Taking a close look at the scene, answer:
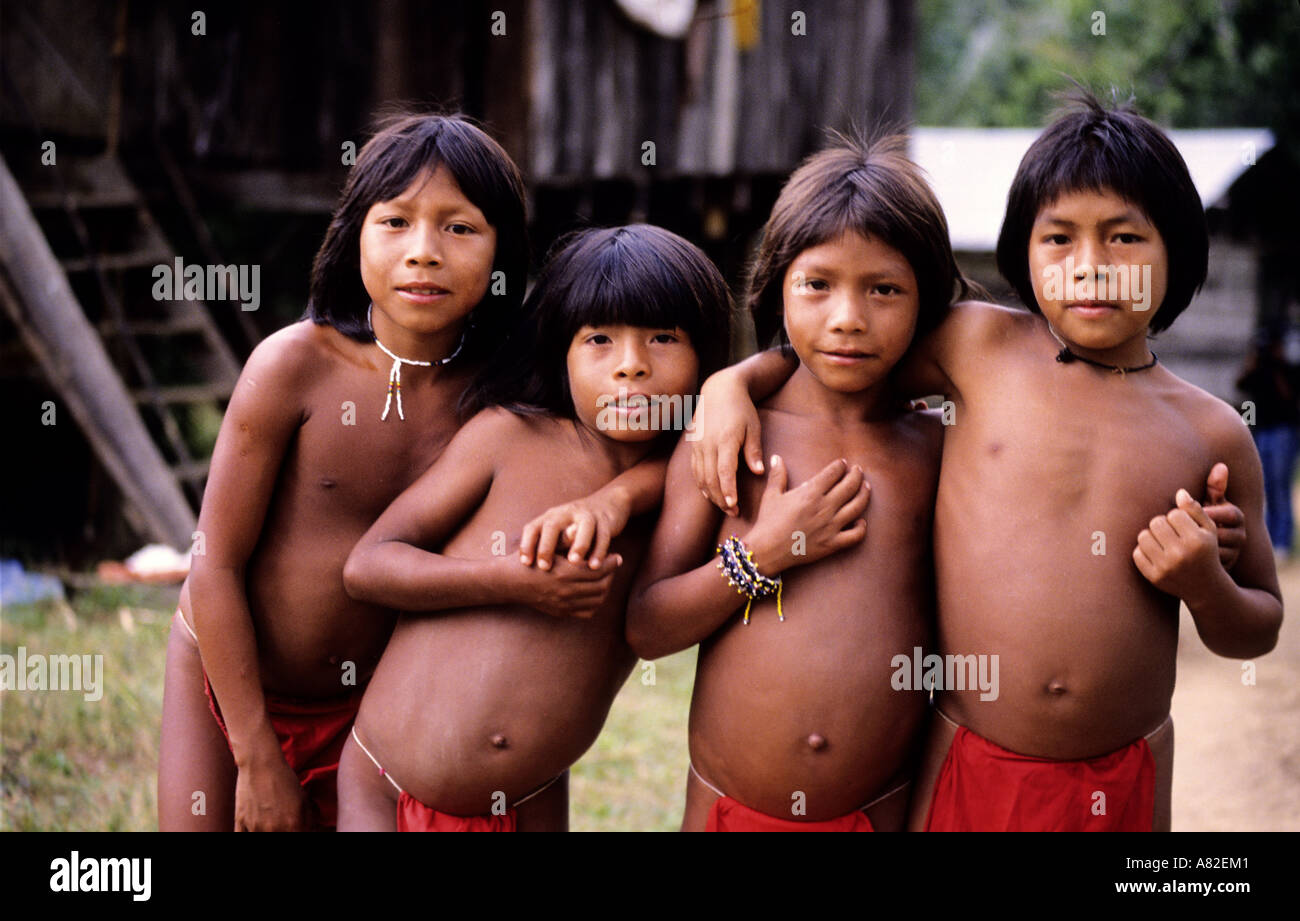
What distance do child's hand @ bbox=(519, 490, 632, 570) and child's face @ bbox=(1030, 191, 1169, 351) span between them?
98 centimetres

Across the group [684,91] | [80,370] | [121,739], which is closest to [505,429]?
[121,739]

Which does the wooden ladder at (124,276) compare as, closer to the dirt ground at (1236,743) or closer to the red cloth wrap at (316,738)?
the red cloth wrap at (316,738)

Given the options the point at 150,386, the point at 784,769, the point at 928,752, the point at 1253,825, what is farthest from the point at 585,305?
the point at 150,386

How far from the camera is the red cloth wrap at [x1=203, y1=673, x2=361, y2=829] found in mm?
2676

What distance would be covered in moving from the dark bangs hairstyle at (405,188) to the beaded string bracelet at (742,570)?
74cm

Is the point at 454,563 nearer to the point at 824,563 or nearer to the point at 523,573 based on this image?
the point at 523,573

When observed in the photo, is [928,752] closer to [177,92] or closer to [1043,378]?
[1043,378]

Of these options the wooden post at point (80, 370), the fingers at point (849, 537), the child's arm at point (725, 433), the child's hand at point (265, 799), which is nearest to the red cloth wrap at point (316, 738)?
the child's hand at point (265, 799)

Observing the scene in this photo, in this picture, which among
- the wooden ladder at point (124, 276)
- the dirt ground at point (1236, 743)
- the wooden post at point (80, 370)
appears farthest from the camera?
the wooden ladder at point (124, 276)

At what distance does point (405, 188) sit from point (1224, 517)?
5.77 ft

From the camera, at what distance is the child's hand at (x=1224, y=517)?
2334 millimetres

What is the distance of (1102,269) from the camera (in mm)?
2299

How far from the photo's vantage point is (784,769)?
93.7 inches
